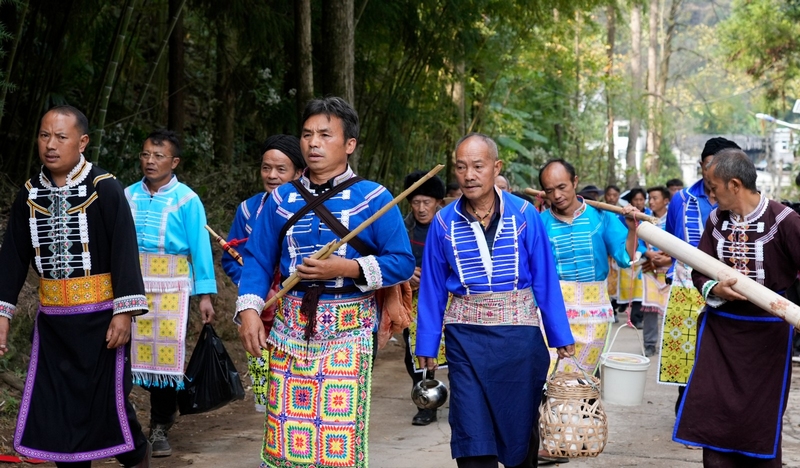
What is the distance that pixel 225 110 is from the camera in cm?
1232

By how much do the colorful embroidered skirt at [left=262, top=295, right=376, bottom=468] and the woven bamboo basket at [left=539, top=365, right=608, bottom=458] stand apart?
3.59ft

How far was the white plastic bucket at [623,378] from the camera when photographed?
7250 millimetres

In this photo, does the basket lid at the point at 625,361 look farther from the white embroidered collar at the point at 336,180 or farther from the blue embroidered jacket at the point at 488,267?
the white embroidered collar at the point at 336,180

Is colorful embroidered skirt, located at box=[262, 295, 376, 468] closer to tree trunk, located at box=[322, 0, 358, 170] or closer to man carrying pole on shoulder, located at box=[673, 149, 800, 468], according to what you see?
man carrying pole on shoulder, located at box=[673, 149, 800, 468]

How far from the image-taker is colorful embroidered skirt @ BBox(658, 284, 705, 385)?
7.13 metres

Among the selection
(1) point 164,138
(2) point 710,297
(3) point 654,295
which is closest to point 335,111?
(2) point 710,297

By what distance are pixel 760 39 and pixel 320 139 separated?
23.9 meters

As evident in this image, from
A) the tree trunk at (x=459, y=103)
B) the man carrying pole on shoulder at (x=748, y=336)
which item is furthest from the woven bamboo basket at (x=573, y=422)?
the tree trunk at (x=459, y=103)

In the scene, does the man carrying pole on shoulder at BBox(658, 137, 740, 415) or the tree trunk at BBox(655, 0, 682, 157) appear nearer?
the man carrying pole on shoulder at BBox(658, 137, 740, 415)

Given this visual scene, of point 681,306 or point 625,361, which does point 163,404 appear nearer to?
point 625,361

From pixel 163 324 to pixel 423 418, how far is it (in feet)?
6.97

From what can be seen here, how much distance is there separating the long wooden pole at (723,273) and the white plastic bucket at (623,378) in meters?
2.48

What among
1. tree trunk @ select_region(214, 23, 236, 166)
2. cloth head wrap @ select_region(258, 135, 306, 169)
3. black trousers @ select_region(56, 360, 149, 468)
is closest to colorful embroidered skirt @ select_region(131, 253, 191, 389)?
cloth head wrap @ select_region(258, 135, 306, 169)

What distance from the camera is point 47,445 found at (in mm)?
4797
